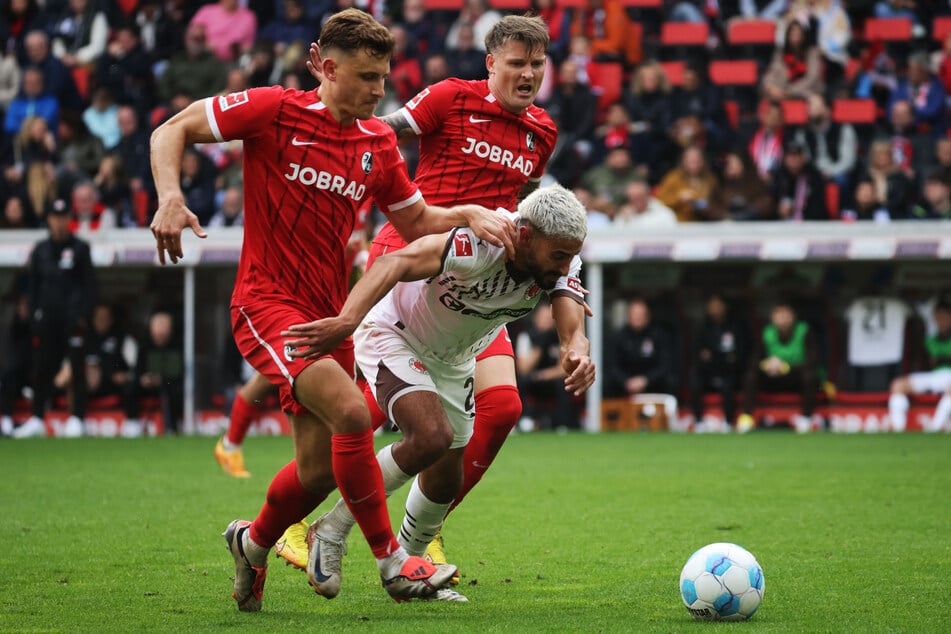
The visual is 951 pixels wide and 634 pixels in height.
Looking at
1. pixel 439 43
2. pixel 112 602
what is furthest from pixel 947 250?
pixel 112 602

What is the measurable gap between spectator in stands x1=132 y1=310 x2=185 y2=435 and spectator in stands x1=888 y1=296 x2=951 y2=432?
8.22 m

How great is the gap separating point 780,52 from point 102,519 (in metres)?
12.9

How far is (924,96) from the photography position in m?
18.2

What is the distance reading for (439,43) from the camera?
1945 cm

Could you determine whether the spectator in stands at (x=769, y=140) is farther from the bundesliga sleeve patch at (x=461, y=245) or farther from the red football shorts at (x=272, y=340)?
the red football shorts at (x=272, y=340)

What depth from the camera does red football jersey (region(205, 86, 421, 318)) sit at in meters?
5.65

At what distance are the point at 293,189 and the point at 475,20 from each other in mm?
14057

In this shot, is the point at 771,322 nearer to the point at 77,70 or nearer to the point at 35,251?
the point at 35,251

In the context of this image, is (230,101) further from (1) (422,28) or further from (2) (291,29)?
(2) (291,29)

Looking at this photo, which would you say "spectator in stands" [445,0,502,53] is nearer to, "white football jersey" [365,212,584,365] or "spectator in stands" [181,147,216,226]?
"spectator in stands" [181,147,216,226]

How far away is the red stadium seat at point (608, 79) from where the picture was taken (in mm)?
18859

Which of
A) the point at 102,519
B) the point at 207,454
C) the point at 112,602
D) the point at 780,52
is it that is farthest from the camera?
the point at 780,52

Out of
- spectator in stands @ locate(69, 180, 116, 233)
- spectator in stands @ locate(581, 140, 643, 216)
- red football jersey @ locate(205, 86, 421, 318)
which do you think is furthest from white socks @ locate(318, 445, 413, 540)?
spectator in stands @ locate(69, 180, 116, 233)

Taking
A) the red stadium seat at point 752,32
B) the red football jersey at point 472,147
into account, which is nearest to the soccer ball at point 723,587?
the red football jersey at point 472,147
